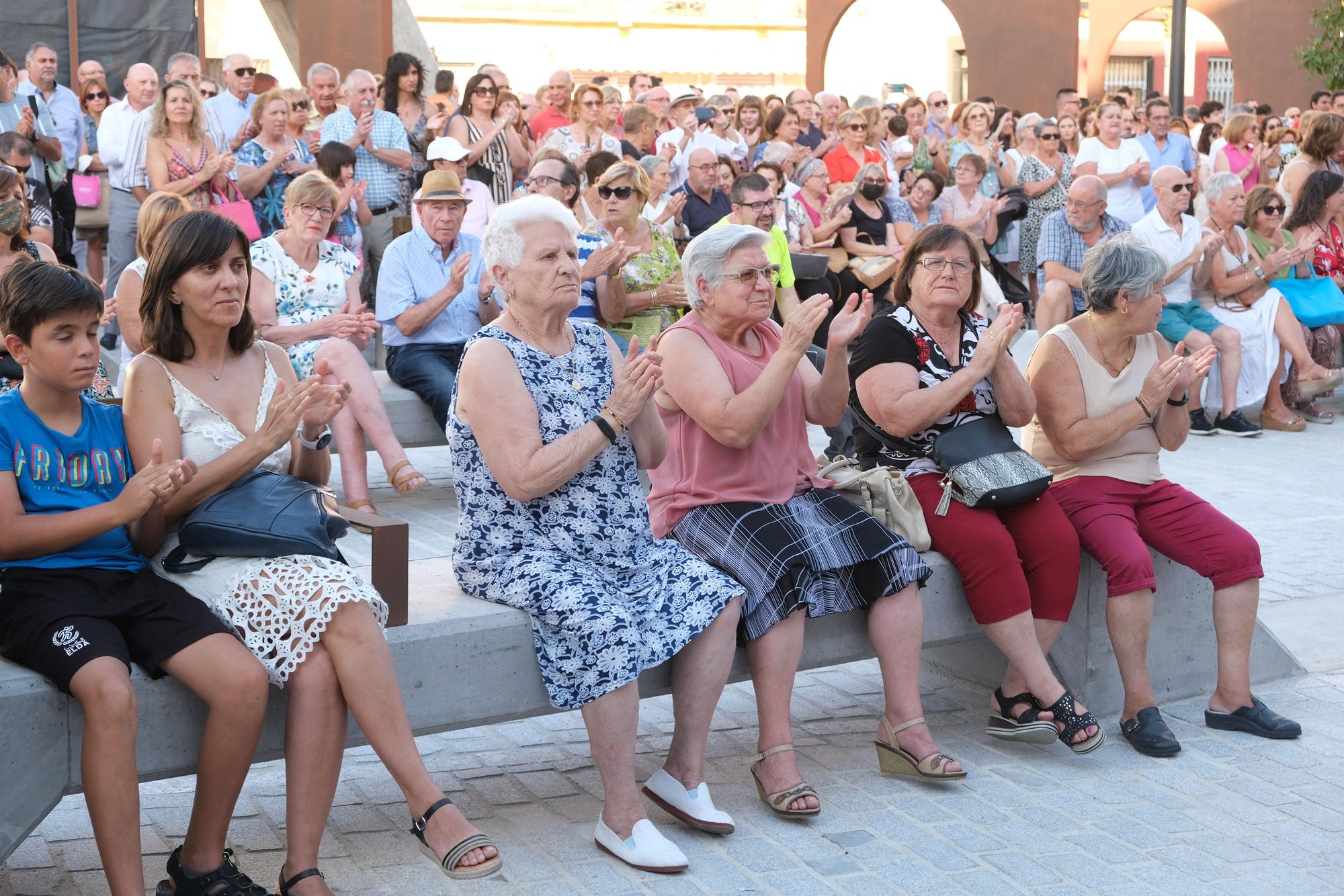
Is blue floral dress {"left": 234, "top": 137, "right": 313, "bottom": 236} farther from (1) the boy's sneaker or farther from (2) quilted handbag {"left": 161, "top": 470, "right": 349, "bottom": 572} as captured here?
(1) the boy's sneaker

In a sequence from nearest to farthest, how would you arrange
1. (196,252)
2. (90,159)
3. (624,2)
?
(196,252) → (90,159) → (624,2)

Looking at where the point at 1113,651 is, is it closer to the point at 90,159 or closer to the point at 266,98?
the point at 266,98

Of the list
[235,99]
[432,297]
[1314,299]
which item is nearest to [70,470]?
[432,297]

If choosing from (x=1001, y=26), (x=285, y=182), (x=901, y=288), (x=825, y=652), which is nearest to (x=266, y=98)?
(x=285, y=182)

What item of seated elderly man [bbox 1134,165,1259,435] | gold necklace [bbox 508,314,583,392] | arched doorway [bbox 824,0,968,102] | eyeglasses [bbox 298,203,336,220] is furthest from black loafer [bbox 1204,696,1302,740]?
arched doorway [bbox 824,0,968,102]

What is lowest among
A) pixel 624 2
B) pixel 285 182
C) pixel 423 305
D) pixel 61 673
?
pixel 61 673

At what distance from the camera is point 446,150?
9289mm

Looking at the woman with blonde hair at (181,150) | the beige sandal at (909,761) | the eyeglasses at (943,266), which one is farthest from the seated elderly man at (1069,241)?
the beige sandal at (909,761)

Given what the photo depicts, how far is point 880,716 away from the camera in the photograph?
4562 mm

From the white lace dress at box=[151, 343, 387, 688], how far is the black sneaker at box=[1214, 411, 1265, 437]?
7381mm

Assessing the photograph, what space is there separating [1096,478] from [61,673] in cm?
299

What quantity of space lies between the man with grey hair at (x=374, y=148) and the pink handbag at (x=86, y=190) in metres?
1.96

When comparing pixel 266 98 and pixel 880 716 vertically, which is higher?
pixel 266 98

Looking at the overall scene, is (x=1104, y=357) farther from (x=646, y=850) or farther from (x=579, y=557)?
(x=646, y=850)
